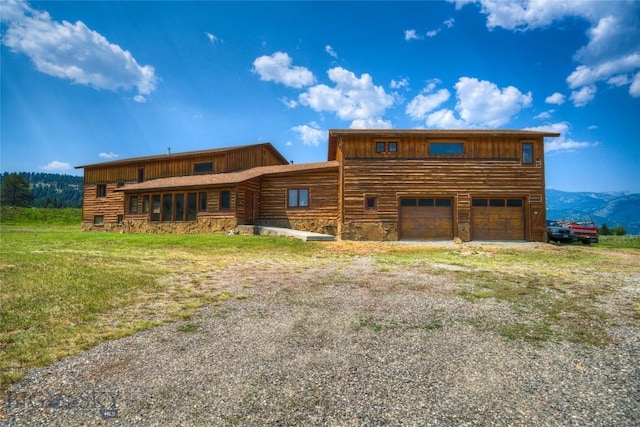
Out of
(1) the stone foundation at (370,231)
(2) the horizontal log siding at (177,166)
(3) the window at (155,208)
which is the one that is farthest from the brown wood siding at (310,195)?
(3) the window at (155,208)

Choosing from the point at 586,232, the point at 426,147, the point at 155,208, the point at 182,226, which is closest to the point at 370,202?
the point at 426,147

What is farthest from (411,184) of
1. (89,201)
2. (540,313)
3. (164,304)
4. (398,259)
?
(89,201)

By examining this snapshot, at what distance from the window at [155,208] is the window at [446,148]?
75.5 feet

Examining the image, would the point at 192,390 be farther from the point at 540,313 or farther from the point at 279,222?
the point at 279,222

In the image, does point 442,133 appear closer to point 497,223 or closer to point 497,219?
point 497,219

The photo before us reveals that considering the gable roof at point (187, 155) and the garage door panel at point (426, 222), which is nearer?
the garage door panel at point (426, 222)

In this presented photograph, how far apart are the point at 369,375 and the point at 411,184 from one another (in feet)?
64.6

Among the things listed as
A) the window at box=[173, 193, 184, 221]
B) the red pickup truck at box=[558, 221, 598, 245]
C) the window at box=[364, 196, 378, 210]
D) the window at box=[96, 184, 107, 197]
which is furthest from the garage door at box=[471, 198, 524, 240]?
the window at box=[96, 184, 107, 197]

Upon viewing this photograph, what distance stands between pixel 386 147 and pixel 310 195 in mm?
6854

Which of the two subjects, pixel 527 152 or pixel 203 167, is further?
pixel 203 167

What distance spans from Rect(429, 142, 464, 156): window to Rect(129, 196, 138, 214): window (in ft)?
84.8

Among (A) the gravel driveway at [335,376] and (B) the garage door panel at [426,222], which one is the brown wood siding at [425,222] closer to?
(B) the garage door panel at [426,222]

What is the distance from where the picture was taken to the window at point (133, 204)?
1197 inches

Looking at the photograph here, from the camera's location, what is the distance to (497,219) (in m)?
22.4
